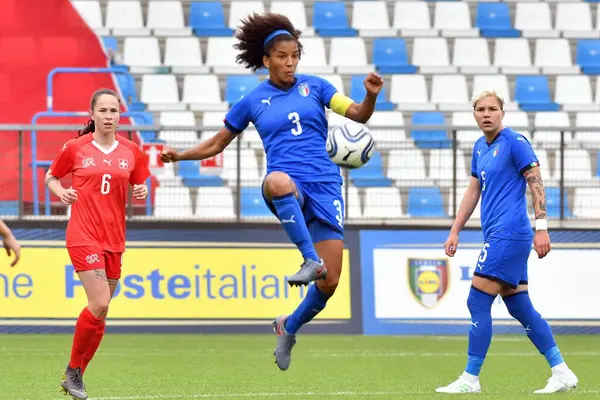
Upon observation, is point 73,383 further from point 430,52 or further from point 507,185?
point 430,52

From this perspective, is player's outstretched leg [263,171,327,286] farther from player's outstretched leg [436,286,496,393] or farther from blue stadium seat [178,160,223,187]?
blue stadium seat [178,160,223,187]

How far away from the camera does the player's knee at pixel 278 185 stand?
7891 millimetres

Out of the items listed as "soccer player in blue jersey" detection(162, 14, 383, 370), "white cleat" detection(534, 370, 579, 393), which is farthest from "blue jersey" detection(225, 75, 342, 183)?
"white cleat" detection(534, 370, 579, 393)

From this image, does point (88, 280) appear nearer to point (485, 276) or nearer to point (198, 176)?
point (485, 276)

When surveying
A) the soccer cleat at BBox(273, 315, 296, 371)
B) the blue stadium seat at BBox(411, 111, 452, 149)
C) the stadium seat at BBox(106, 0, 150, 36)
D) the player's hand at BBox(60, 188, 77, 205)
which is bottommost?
the soccer cleat at BBox(273, 315, 296, 371)

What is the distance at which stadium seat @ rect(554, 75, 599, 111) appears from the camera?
2066cm

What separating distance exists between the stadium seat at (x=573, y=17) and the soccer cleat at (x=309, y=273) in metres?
15.3

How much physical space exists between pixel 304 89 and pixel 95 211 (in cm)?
156

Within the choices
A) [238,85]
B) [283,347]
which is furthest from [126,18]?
[283,347]

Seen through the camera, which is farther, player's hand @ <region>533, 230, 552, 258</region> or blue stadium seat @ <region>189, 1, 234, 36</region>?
blue stadium seat @ <region>189, 1, 234, 36</region>

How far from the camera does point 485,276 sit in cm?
828

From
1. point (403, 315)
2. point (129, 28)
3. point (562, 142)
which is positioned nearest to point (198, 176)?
point (403, 315)

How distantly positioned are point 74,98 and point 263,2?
3916 millimetres

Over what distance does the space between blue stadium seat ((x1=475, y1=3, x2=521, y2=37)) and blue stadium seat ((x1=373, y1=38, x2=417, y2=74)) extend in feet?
5.35
